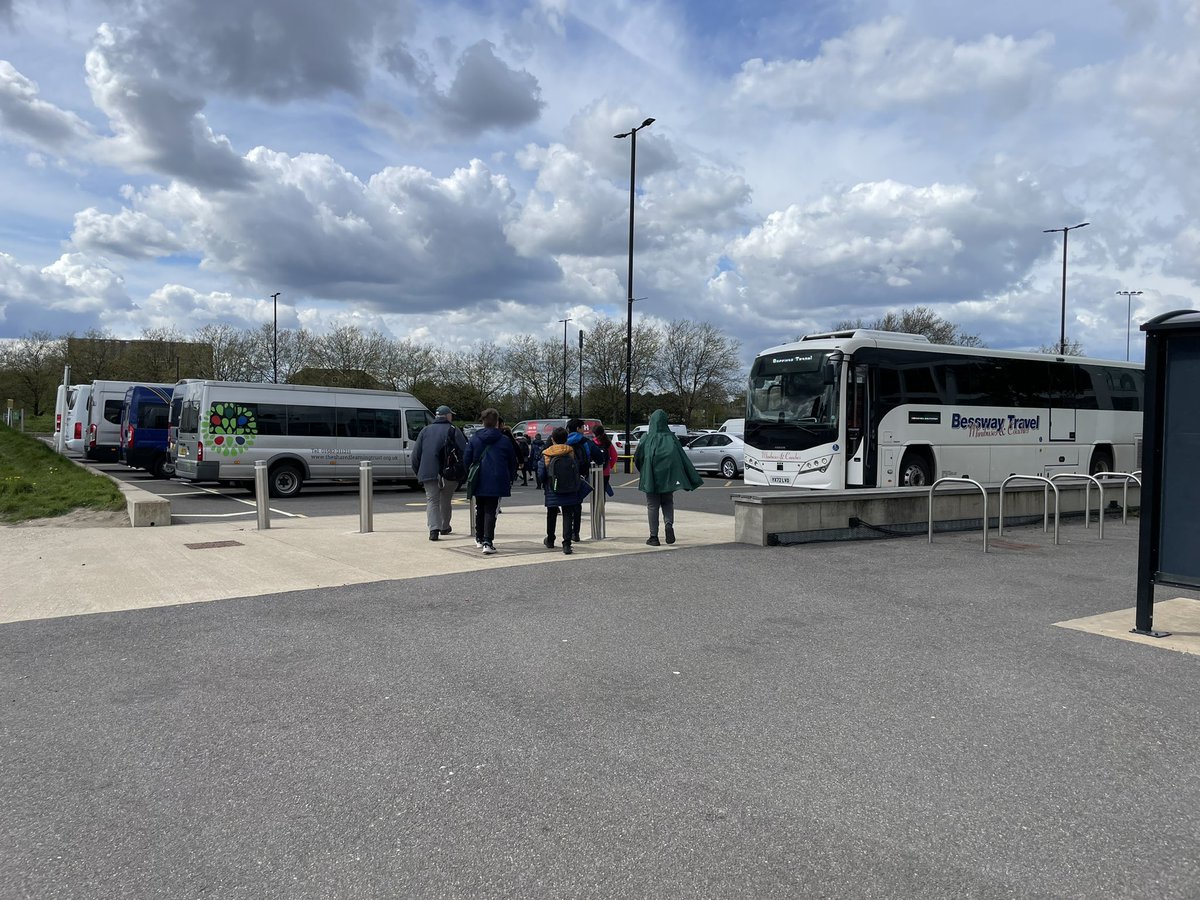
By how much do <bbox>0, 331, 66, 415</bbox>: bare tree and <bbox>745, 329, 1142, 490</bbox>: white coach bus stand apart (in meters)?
53.3

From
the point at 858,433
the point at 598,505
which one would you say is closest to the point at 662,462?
the point at 598,505

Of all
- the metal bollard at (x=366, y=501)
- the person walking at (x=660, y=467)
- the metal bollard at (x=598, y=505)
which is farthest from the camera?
the metal bollard at (x=366, y=501)

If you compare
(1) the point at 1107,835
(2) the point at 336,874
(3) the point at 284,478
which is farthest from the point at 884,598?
(3) the point at 284,478

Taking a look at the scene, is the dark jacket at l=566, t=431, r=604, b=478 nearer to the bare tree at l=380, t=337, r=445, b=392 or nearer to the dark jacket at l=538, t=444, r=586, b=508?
the dark jacket at l=538, t=444, r=586, b=508

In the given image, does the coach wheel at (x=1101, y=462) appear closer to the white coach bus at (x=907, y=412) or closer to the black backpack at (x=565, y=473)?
the white coach bus at (x=907, y=412)

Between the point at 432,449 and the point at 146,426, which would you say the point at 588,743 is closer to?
the point at 432,449

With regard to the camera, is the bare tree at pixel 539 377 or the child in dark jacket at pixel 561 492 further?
the bare tree at pixel 539 377

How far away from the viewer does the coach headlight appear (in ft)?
51.7

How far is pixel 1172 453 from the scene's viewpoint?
623 cm

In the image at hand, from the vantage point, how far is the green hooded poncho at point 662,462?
1108 centimetres

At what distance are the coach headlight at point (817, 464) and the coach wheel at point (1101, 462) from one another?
8.17m

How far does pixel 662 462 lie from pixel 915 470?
7.62m

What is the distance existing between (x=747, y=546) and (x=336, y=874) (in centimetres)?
834

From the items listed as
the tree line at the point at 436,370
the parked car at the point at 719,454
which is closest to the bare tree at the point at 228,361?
the tree line at the point at 436,370
